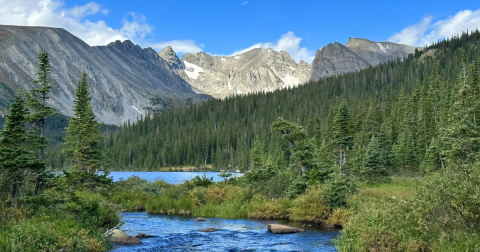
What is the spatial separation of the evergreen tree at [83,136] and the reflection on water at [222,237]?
9918 millimetres

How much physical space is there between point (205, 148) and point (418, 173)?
12815cm

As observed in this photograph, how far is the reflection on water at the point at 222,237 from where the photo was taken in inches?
1008

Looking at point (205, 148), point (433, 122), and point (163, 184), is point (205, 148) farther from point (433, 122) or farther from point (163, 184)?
point (163, 184)

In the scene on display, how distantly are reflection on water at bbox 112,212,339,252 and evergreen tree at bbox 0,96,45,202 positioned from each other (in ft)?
21.7

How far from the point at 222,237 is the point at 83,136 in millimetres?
21485

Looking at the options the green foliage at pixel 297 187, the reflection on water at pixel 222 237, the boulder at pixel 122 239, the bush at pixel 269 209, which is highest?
the green foliage at pixel 297 187

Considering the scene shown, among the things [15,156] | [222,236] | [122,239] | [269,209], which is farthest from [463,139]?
[15,156]

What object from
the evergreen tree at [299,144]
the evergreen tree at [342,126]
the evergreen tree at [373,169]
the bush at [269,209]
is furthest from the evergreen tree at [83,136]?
the evergreen tree at [373,169]

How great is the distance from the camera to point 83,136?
42.6 m

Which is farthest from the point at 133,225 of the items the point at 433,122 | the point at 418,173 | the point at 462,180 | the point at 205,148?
the point at 205,148

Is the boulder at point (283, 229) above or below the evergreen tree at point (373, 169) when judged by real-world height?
below

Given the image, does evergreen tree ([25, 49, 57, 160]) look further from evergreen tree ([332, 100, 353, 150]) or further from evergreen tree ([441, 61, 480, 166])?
evergreen tree ([332, 100, 353, 150])

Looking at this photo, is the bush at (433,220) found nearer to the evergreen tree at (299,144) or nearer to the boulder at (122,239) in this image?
the boulder at (122,239)

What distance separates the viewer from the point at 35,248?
1700 centimetres
